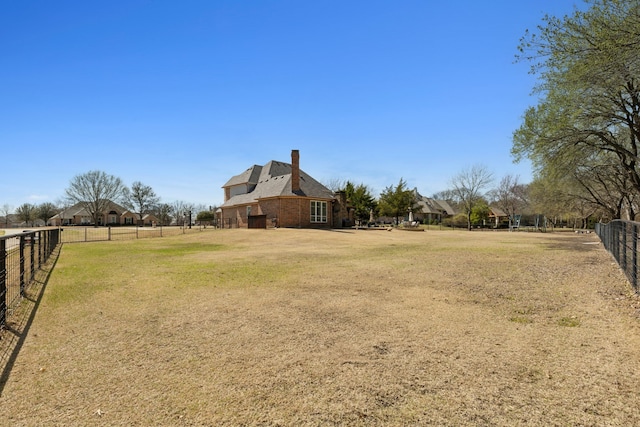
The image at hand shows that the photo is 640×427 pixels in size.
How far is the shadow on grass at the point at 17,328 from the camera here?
422 cm

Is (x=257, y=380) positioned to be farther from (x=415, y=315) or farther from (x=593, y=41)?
(x=593, y=41)

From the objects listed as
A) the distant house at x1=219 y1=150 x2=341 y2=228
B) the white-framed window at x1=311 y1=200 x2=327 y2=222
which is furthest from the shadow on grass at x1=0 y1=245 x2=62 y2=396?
the white-framed window at x1=311 y1=200 x2=327 y2=222

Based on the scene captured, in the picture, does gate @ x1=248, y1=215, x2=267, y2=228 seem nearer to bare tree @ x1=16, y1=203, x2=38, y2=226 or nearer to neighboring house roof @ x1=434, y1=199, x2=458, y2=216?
neighboring house roof @ x1=434, y1=199, x2=458, y2=216

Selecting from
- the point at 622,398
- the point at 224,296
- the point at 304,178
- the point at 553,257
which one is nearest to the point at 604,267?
the point at 553,257

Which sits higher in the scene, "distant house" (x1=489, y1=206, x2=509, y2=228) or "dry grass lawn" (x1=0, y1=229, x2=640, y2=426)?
"distant house" (x1=489, y1=206, x2=509, y2=228)

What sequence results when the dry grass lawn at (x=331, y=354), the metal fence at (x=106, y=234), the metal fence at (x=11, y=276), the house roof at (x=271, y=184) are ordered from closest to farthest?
the dry grass lawn at (x=331, y=354), the metal fence at (x=11, y=276), the metal fence at (x=106, y=234), the house roof at (x=271, y=184)

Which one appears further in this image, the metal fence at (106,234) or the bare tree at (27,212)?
the bare tree at (27,212)

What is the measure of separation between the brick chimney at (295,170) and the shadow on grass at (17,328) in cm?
2616

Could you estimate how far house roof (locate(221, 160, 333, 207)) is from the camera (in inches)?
1371

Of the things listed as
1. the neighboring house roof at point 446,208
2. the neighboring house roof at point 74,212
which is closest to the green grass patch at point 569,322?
the neighboring house roof at point 446,208

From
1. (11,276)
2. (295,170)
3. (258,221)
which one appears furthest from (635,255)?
(258,221)

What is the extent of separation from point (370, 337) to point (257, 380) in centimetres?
184

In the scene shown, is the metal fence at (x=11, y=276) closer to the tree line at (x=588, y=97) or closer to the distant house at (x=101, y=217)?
the tree line at (x=588, y=97)

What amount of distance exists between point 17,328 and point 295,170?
29.7 metres
